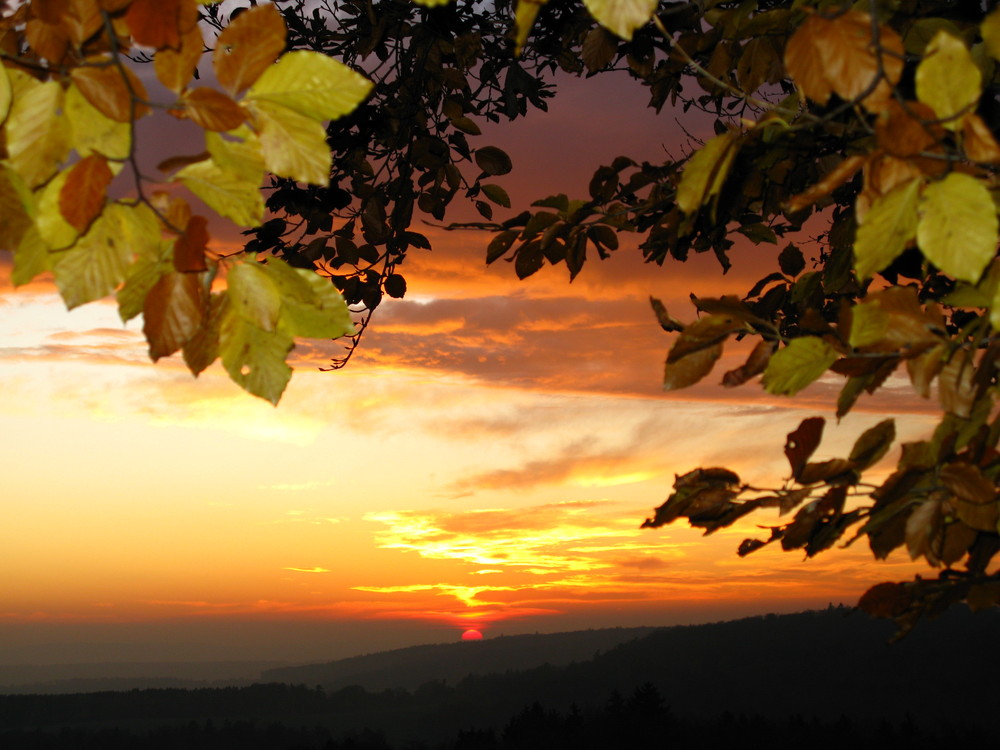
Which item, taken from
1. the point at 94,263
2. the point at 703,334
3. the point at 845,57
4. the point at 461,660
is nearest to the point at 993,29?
the point at 845,57

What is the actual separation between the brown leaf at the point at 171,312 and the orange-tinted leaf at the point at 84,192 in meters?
0.18

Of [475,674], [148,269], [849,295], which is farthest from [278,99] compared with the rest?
[475,674]

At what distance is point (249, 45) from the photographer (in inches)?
57.7

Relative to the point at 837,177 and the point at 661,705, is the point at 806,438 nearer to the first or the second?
the point at 837,177

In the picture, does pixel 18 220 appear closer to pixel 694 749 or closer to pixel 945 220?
pixel 945 220

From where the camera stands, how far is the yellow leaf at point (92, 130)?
57.7 inches

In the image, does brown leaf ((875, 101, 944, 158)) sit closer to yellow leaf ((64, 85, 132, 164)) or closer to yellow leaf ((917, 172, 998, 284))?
yellow leaf ((917, 172, 998, 284))

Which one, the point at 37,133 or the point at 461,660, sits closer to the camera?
the point at 37,133

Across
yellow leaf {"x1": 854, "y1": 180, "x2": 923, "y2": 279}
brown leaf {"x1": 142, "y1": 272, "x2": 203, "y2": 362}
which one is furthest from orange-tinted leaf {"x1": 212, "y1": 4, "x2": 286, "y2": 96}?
yellow leaf {"x1": 854, "y1": 180, "x2": 923, "y2": 279}

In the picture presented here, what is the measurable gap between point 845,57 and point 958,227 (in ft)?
1.18

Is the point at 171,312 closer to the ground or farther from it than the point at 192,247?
closer to the ground

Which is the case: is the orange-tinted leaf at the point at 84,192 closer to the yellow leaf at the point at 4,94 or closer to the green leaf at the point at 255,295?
the yellow leaf at the point at 4,94

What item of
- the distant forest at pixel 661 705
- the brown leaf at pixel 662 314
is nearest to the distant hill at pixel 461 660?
the distant forest at pixel 661 705

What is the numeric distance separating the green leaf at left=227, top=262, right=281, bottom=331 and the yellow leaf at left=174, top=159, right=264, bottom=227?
96 mm
